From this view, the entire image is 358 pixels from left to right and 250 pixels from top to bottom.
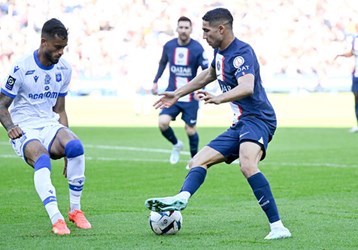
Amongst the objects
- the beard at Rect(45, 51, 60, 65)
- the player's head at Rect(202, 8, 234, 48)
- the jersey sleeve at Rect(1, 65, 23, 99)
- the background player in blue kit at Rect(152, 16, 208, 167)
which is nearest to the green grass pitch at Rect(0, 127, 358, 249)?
the background player in blue kit at Rect(152, 16, 208, 167)

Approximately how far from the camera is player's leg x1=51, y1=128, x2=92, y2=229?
7.95 metres

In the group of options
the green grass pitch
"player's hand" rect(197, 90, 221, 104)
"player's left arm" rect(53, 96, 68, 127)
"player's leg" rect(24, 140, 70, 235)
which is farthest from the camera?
"player's left arm" rect(53, 96, 68, 127)

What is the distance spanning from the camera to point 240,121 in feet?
24.9

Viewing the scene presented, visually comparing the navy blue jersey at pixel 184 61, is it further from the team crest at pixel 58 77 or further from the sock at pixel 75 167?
the sock at pixel 75 167

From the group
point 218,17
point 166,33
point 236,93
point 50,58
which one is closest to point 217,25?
point 218,17

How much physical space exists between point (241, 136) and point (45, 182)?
1.83 meters

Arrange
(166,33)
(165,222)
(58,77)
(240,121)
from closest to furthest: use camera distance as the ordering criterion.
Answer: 1. (165,222)
2. (240,121)
3. (58,77)
4. (166,33)

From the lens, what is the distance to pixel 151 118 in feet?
90.5

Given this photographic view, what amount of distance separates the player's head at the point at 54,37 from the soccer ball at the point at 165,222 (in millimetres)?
1766

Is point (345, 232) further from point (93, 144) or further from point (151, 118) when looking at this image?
point (151, 118)

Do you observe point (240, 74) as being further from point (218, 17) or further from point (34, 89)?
point (34, 89)

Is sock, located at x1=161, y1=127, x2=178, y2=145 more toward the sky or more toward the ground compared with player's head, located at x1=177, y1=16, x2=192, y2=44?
more toward the ground

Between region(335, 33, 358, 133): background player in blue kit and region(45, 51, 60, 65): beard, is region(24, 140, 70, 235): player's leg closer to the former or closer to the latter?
region(45, 51, 60, 65): beard

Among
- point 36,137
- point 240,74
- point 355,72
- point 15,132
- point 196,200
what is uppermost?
point 240,74
